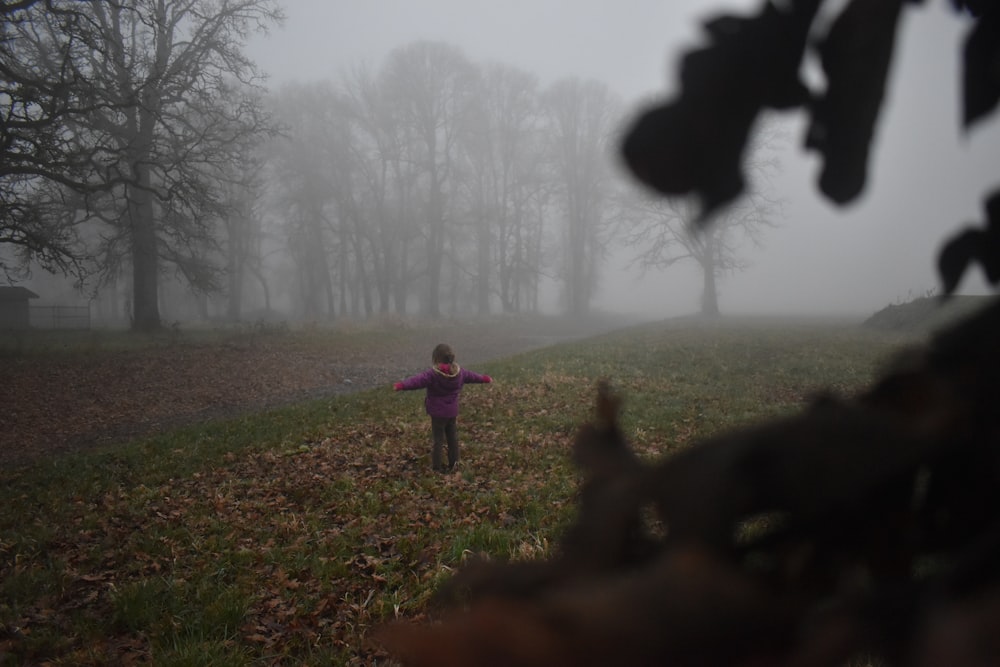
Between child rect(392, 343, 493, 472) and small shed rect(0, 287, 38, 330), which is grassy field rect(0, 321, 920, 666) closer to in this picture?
child rect(392, 343, 493, 472)

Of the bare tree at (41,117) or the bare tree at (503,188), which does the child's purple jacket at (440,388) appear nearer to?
the bare tree at (41,117)

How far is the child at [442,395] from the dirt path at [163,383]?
694 cm


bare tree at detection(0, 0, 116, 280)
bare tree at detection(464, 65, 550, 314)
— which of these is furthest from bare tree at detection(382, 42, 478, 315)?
bare tree at detection(0, 0, 116, 280)

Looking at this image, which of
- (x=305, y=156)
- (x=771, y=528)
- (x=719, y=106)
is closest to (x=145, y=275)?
(x=305, y=156)

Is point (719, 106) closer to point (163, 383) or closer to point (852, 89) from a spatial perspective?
point (852, 89)

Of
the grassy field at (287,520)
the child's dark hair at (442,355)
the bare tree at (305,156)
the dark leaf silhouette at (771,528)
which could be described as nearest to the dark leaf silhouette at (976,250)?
the dark leaf silhouette at (771,528)

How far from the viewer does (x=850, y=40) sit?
677 mm

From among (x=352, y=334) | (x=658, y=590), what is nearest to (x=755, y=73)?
(x=658, y=590)

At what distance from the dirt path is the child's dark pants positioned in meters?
6.92

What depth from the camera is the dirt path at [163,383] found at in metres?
10.4

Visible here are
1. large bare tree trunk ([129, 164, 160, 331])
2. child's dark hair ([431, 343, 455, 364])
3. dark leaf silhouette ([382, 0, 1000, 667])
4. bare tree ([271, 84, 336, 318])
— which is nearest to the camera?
dark leaf silhouette ([382, 0, 1000, 667])

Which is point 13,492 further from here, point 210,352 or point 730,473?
point 210,352

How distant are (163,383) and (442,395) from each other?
10167mm

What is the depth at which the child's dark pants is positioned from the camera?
6.82 m
